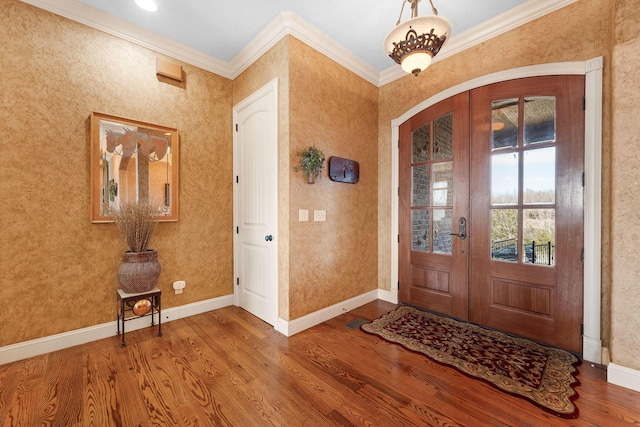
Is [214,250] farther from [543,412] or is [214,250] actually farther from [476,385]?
[543,412]

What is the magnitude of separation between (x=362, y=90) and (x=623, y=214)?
276 centimetres

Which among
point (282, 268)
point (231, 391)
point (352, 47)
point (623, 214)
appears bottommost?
point (231, 391)

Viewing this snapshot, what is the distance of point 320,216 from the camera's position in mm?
2895

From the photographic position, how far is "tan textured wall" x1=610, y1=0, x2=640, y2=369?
1.75m

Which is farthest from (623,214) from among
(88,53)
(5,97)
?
(5,97)

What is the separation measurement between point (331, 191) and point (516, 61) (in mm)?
2200

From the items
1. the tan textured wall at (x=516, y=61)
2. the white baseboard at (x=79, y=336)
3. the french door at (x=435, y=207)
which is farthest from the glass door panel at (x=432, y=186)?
the white baseboard at (x=79, y=336)

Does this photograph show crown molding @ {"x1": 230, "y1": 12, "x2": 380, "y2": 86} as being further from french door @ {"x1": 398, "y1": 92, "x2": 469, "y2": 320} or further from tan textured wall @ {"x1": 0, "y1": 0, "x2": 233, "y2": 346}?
french door @ {"x1": 398, "y1": 92, "x2": 469, "y2": 320}

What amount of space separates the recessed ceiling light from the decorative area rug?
12.0 ft

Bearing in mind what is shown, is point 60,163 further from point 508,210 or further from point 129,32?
point 508,210

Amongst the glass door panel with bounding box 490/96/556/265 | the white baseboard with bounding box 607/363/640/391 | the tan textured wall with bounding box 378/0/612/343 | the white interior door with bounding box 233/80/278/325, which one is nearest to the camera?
the white baseboard with bounding box 607/363/640/391

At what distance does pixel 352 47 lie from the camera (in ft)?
9.87

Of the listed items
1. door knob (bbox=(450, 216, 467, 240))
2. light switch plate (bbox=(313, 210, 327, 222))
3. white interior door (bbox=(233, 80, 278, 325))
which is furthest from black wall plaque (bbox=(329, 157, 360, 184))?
door knob (bbox=(450, 216, 467, 240))

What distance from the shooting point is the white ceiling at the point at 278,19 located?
92.4 inches
